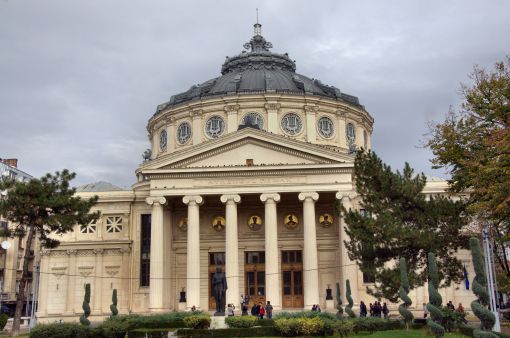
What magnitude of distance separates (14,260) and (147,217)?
24.8 meters

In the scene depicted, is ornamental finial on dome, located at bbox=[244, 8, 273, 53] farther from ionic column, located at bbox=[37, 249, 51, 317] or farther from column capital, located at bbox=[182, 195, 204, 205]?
ionic column, located at bbox=[37, 249, 51, 317]

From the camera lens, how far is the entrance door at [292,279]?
49375 millimetres

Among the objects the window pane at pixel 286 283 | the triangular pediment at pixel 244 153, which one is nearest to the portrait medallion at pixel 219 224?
the triangular pediment at pixel 244 153

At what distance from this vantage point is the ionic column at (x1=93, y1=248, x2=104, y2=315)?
51906 millimetres

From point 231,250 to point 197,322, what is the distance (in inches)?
573

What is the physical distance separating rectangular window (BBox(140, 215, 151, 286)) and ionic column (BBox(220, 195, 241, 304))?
918cm

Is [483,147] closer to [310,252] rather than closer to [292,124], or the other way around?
[310,252]

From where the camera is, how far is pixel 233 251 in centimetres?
4606

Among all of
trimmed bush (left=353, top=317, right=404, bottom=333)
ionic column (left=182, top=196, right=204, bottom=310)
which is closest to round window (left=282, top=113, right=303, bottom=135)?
ionic column (left=182, top=196, right=204, bottom=310)

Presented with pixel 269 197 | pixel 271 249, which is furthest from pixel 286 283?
pixel 269 197

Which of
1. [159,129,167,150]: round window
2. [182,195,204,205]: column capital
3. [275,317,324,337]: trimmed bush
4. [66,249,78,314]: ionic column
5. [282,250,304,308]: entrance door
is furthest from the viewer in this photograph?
[159,129,167,150]: round window

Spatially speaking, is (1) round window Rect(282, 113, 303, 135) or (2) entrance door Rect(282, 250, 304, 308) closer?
(2) entrance door Rect(282, 250, 304, 308)

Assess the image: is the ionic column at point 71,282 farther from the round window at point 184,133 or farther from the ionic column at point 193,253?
the round window at point 184,133

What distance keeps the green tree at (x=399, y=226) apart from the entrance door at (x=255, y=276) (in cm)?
1499
